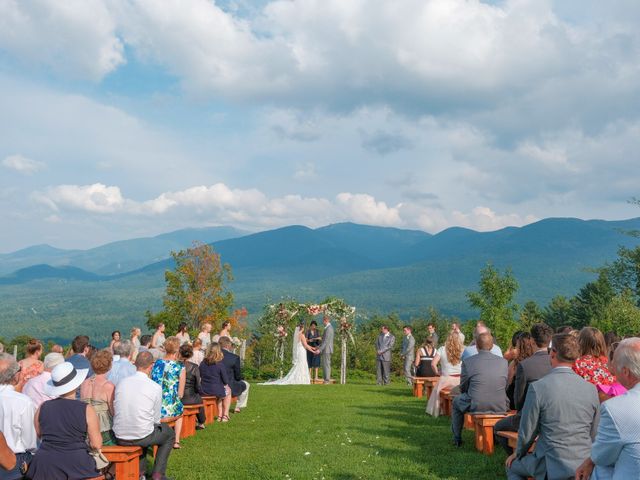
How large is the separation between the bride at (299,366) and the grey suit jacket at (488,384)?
12.2 metres

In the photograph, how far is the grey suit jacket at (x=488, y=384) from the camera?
811 cm

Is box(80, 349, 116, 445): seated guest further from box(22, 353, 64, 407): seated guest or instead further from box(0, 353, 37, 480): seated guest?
box(0, 353, 37, 480): seated guest

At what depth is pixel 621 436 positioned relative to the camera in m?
3.66

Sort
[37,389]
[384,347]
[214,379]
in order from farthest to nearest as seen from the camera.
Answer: [384,347]
[214,379]
[37,389]

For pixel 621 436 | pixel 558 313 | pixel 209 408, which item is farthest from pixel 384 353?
pixel 558 313

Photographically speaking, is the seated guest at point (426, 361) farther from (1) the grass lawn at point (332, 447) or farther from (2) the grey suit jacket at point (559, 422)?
(2) the grey suit jacket at point (559, 422)

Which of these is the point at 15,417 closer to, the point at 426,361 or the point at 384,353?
the point at 426,361

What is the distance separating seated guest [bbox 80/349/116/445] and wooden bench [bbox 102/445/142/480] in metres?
0.34

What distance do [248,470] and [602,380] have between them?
4267 millimetres

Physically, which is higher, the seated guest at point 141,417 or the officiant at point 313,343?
the seated guest at point 141,417

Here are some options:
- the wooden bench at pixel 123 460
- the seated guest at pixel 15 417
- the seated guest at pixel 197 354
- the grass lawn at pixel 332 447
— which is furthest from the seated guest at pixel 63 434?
the seated guest at pixel 197 354

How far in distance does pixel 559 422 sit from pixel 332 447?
4157 millimetres

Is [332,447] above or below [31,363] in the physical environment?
below

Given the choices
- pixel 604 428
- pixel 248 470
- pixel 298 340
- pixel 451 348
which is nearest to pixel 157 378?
pixel 248 470
